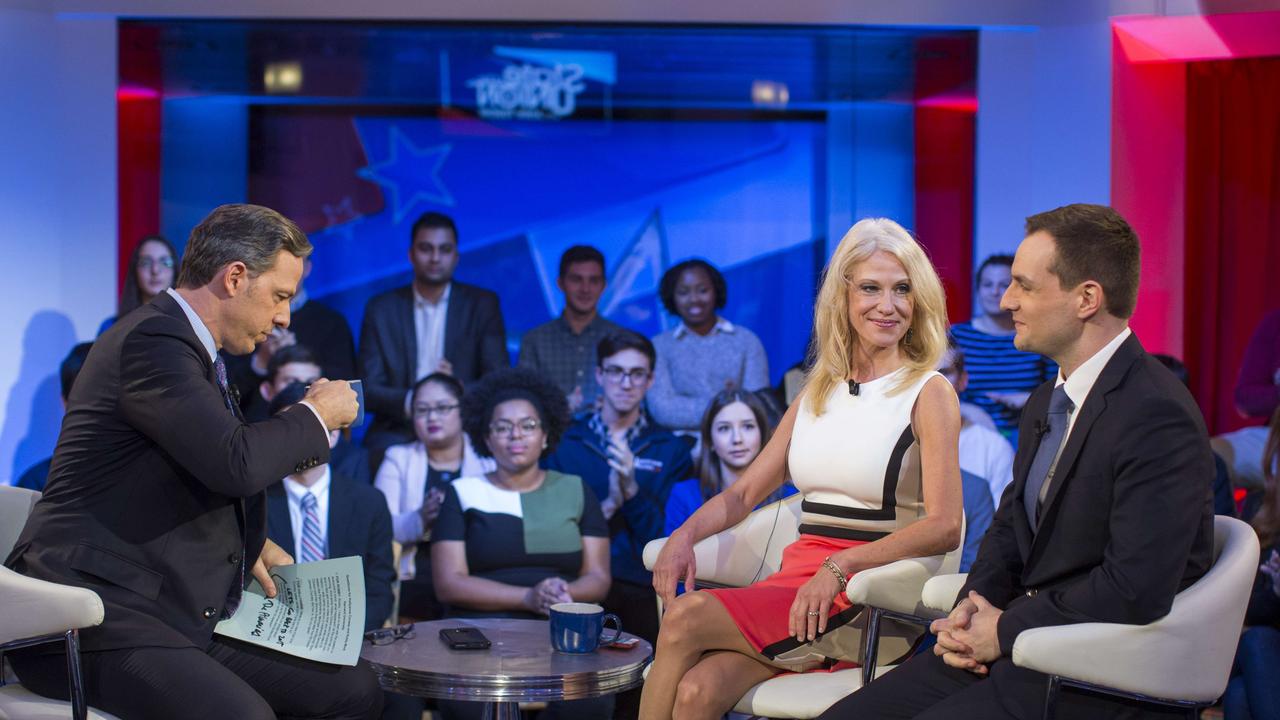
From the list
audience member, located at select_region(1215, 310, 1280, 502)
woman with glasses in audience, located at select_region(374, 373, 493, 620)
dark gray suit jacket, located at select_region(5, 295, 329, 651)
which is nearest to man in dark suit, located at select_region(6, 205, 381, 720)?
dark gray suit jacket, located at select_region(5, 295, 329, 651)

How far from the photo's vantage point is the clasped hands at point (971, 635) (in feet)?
7.14

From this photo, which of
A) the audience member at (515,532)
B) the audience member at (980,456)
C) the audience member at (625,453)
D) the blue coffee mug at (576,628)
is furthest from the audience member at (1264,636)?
the audience member at (625,453)

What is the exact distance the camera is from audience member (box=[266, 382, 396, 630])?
13.5ft

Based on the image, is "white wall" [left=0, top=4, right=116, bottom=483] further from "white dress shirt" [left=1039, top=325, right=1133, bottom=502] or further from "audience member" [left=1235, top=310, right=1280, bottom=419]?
"audience member" [left=1235, top=310, right=1280, bottom=419]

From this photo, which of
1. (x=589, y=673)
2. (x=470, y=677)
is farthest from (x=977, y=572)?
(x=470, y=677)

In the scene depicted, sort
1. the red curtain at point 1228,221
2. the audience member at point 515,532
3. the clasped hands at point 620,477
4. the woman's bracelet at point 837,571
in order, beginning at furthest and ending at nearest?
the red curtain at point 1228,221
the clasped hands at point 620,477
the audience member at point 515,532
the woman's bracelet at point 837,571

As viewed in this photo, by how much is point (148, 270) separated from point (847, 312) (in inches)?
140

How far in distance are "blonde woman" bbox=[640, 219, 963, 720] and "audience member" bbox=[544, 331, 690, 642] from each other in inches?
81.4

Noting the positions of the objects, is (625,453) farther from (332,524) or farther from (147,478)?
(147,478)

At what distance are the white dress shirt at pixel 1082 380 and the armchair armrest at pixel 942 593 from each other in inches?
11.9

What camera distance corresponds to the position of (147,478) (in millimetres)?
2271

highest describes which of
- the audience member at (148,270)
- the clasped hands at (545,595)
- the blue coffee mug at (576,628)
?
the audience member at (148,270)

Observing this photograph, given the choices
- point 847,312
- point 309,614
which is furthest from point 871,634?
point 309,614

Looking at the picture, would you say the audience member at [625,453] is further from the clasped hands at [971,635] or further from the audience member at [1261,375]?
the clasped hands at [971,635]
